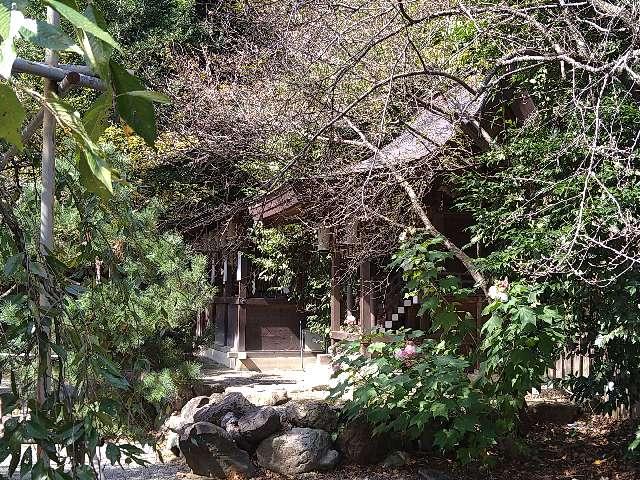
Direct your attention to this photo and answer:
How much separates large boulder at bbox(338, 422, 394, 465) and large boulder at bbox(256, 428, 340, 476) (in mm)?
122

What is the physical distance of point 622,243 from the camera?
5.85m

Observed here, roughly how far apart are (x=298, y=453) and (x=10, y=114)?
6.23 m

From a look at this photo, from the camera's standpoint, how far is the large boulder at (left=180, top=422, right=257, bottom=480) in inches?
264

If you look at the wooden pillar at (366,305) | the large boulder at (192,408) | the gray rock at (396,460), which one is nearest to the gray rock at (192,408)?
the large boulder at (192,408)

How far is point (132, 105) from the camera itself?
1099mm

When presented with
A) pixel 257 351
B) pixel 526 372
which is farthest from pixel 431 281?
pixel 257 351

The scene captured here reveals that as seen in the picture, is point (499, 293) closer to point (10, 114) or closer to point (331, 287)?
point (10, 114)

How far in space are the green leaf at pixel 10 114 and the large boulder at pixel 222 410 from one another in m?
6.80

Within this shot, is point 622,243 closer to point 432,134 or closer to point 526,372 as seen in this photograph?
point 526,372

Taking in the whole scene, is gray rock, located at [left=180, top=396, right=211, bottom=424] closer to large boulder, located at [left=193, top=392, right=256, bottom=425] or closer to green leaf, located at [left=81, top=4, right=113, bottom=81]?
large boulder, located at [left=193, top=392, right=256, bottom=425]

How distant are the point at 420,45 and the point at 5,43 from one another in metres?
7.46

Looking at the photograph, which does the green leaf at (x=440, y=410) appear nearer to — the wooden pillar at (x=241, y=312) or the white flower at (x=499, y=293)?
the white flower at (x=499, y=293)

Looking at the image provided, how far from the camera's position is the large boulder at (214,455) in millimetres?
6703

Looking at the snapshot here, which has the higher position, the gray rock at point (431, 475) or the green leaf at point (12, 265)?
the green leaf at point (12, 265)
